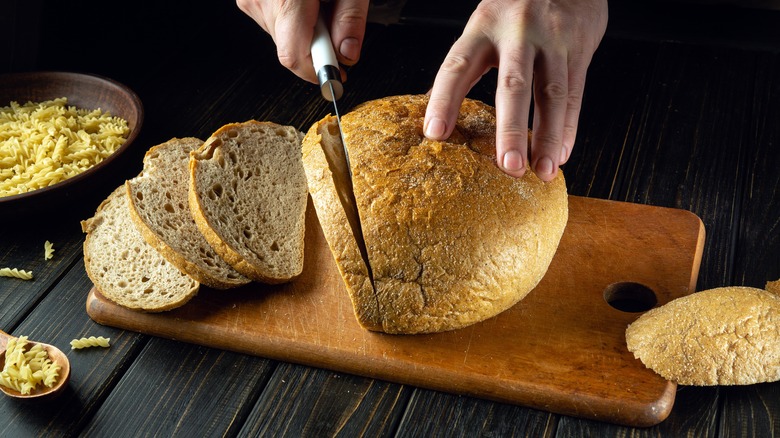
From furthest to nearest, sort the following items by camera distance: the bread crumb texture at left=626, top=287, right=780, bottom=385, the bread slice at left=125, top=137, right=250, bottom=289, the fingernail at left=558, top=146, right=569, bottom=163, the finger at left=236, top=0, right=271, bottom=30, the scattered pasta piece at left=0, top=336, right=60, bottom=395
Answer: the finger at left=236, top=0, right=271, bottom=30, the bread slice at left=125, top=137, right=250, bottom=289, the fingernail at left=558, top=146, right=569, bottom=163, the scattered pasta piece at left=0, top=336, right=60, bottom=395, the bread crumb texture at left=626, top=287, right=780, bottom=385

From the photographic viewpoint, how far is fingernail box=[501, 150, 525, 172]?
2215 mm


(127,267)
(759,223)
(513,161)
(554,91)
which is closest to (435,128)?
(513,161)

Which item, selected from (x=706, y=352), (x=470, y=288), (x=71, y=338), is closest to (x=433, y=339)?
(x=470, y=288)

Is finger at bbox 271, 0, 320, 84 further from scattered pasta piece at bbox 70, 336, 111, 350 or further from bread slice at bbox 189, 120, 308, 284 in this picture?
scattered pasta piece at bbox 70, 336, 111, 350

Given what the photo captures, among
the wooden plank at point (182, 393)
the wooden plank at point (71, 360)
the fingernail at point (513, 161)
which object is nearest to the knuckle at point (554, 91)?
the fingernail at point (513, 161)

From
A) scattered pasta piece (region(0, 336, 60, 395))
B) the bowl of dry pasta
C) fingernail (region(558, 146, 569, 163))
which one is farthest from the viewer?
the bowl of dry pasta

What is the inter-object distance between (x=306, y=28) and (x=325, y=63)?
137 mm

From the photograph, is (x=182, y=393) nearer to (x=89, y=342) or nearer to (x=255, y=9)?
(x=89, y=342)

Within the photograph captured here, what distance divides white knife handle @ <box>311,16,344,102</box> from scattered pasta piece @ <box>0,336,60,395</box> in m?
1.07

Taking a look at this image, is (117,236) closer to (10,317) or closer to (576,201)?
(10,317)

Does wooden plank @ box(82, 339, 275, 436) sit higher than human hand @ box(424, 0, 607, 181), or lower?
lower

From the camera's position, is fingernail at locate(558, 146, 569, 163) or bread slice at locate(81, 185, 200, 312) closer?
fingernail at locate(558, 146, 569, 163)

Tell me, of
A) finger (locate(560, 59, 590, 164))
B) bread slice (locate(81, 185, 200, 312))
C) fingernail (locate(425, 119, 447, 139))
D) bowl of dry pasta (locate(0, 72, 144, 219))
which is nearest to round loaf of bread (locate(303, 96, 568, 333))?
fingernail (locate(425, 119, 447, 139))

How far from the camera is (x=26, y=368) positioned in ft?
7.35
